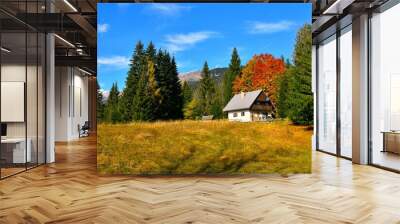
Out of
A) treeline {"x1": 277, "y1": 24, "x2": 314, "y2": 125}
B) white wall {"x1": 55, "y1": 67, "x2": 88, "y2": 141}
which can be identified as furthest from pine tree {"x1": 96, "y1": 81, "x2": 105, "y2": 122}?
white wall {"x1": 55, "y1": 67, "x2": 88, "y2": 141}

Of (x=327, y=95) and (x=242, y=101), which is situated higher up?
(x=327, y=95)

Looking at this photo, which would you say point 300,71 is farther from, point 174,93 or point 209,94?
point 174,93

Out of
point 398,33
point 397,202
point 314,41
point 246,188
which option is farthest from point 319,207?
point 314,41

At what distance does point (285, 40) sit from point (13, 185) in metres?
4.80

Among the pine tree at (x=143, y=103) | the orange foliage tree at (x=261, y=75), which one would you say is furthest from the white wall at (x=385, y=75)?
the pine tree at (x=143, y=103)

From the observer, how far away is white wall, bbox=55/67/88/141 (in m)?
15.8

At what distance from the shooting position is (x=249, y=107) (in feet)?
23.0

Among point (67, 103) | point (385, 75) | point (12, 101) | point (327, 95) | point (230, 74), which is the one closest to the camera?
point (12, 101)

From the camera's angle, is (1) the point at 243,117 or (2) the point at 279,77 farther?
(2) the point at 279,77

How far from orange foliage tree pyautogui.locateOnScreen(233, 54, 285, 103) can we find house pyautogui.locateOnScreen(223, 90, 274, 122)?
0.10m

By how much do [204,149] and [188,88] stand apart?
108 cm

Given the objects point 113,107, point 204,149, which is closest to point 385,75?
point 204,149

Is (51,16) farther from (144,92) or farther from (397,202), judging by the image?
(397,202)

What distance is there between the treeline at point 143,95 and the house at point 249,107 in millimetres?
873
